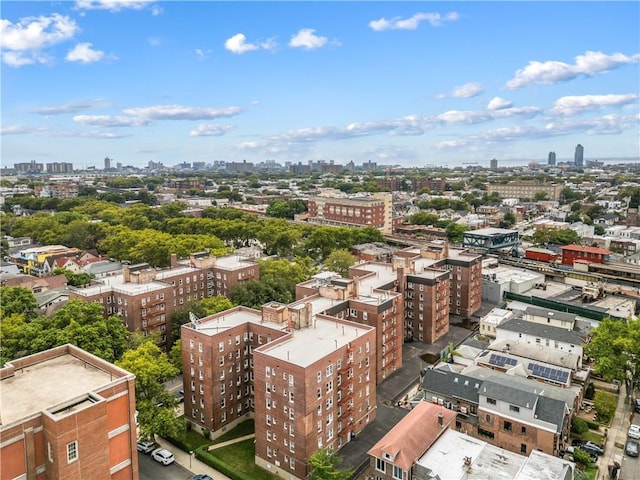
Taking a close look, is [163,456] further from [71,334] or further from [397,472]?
[397,472]

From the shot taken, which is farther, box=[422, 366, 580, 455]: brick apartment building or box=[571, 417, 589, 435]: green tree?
box=[571, 417, 589, 435]: green tree

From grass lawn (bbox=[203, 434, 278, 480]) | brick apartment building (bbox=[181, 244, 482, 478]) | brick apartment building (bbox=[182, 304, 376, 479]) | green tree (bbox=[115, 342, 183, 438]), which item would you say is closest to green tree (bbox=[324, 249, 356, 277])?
brick apartment building (bbox=[181, 244, 482, 478])

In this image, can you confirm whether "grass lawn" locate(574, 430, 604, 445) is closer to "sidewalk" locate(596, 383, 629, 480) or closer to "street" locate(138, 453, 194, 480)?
"sidewalk" locate(596, 383, 629, 480)

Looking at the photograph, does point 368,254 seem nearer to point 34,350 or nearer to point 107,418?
point 34,350

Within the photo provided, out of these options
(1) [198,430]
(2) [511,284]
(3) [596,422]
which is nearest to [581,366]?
(3) [596,422]

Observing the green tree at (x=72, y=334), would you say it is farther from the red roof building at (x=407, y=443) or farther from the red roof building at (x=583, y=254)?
the red roof building at (x=583, y=254)

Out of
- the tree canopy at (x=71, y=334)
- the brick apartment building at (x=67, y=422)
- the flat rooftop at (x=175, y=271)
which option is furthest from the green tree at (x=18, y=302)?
the brick apartment building at (x=67, y=422)

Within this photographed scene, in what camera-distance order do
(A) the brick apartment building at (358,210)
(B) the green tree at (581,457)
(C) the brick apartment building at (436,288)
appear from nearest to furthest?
1. (B) the green tree at (581,457)
2. (C) the brick apartment building at (436,288)
3. (A) the brick apartment building at (358,210)
